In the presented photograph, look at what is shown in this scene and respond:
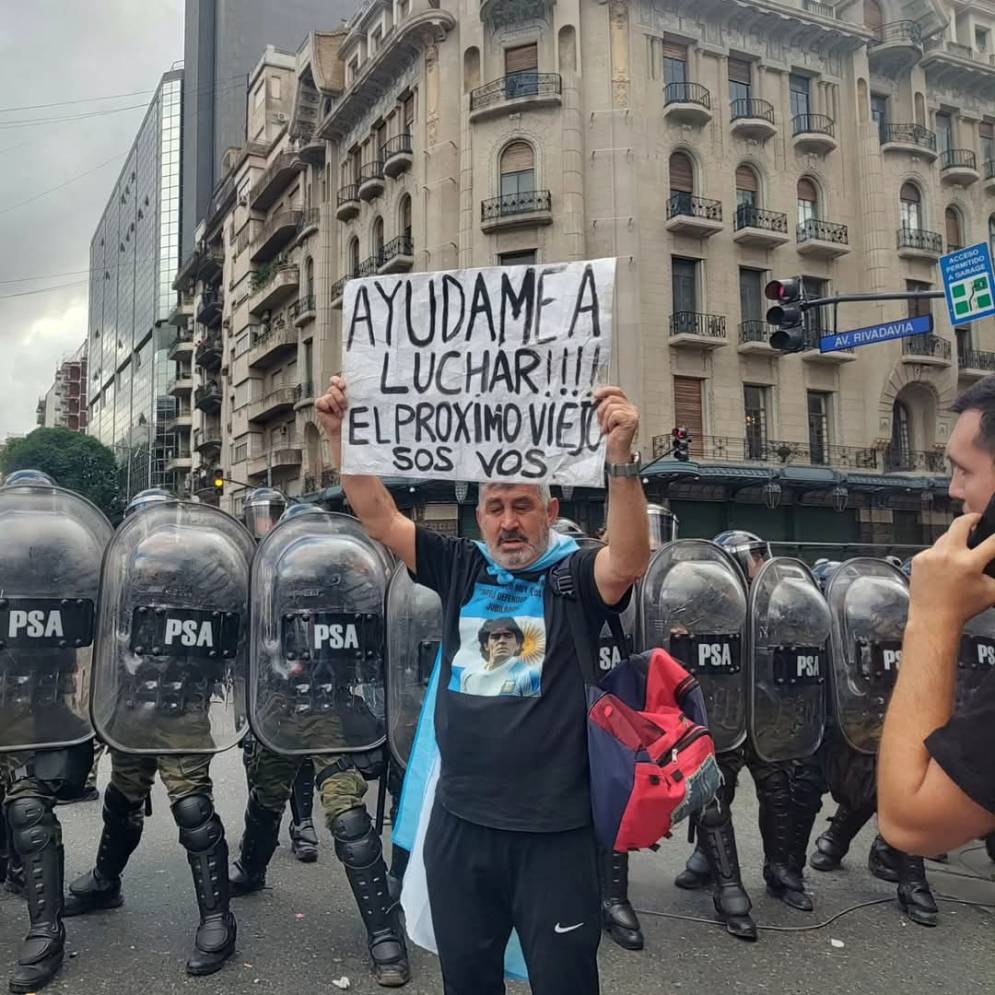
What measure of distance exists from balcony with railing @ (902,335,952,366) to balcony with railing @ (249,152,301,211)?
2323 cm

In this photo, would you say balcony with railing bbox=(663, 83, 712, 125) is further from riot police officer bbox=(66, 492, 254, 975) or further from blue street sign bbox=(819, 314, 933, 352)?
riot police officer bbox=(66, 492, 254, 975)

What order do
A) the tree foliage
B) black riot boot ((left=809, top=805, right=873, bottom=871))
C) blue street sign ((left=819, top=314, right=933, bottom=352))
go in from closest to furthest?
black riot boot ((left=809, top=805, right=873, bottom=871)), blue street sign ((left=819, top=314, right=933, bottom=352)), the tree foliage

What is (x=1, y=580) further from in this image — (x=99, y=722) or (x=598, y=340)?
(x=598, y=340)

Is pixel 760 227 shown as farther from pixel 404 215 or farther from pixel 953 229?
pixel 404 215

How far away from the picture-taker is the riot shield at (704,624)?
165 inches

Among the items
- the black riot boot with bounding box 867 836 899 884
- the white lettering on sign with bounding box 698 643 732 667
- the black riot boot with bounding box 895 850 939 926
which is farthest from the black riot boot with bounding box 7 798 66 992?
the black riot boot with bounding box 867 836 899 884

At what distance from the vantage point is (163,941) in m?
3.76

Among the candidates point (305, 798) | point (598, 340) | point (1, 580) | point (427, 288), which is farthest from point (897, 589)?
point (1, 580)

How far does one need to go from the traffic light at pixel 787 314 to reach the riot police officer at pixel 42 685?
9383 millimetres

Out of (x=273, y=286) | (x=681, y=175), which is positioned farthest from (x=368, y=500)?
(x=273, y=286)

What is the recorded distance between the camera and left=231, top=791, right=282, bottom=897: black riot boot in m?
4.27

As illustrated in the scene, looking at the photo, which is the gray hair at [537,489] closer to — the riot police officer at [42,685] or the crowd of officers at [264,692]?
the crowd of officers at [264,692]

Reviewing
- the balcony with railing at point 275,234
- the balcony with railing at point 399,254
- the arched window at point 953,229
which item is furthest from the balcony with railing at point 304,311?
the arched window at point 953,229

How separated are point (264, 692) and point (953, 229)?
3080 cm
